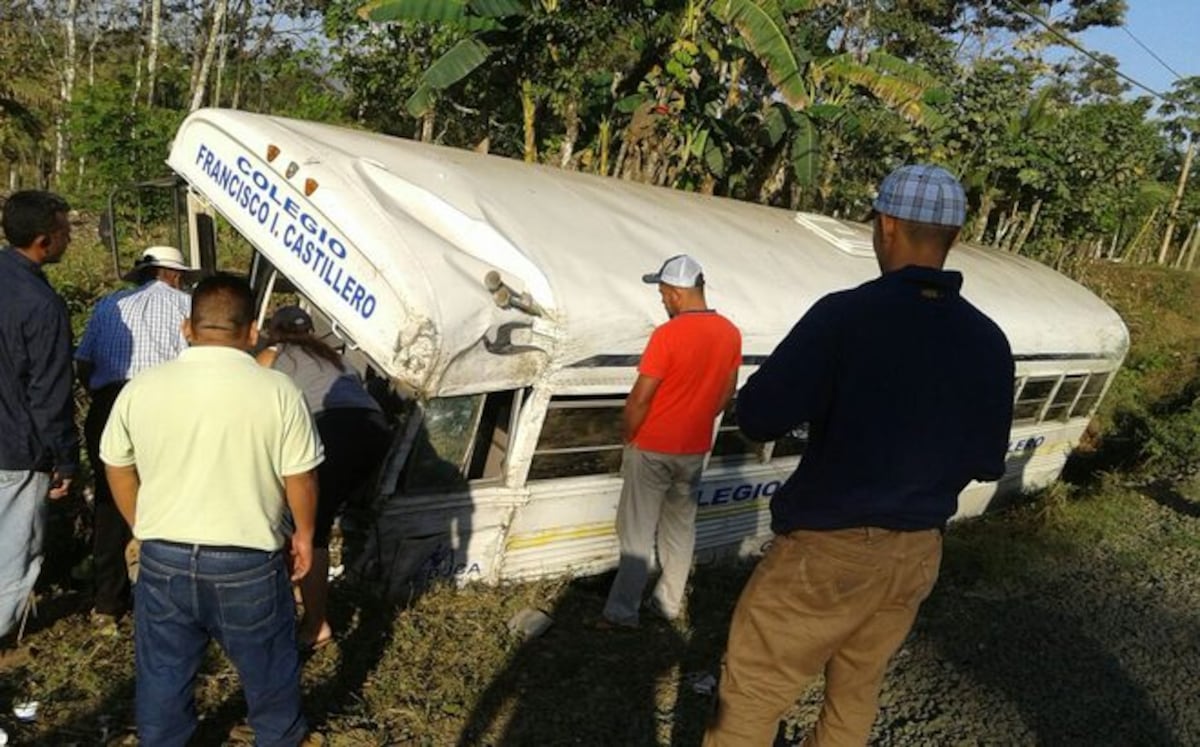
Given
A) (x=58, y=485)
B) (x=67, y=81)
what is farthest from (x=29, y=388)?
(x=67, y=81)

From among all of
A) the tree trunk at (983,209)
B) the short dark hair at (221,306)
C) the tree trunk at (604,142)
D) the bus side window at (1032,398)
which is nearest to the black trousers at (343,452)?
the short dark hair at (221,306)

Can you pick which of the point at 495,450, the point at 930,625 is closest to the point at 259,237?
the point at 495,450

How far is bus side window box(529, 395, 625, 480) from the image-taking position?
493cm

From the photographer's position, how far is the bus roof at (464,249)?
4141 millimetres

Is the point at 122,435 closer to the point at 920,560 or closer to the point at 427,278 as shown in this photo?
the point at 427,278

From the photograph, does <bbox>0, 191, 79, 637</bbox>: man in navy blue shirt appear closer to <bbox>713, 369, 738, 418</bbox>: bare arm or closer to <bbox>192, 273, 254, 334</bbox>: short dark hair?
<bbox>192, 273, 254, 334</bbox>: short dark hair

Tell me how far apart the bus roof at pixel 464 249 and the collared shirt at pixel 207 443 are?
1281 mm

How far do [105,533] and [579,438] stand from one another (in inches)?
95.3

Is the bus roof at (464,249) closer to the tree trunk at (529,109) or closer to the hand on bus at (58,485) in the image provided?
the hand on bus at (58,485)

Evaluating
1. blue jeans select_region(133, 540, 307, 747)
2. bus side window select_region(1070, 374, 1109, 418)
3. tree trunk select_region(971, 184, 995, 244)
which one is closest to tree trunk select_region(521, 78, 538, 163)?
bus side window select_region(1070, 374, 1109, 418)

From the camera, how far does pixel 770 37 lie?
1169 cm

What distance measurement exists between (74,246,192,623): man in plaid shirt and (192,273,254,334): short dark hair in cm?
161

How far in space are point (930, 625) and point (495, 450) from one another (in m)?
2.93

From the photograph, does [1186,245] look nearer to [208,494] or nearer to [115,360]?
[115,360]
